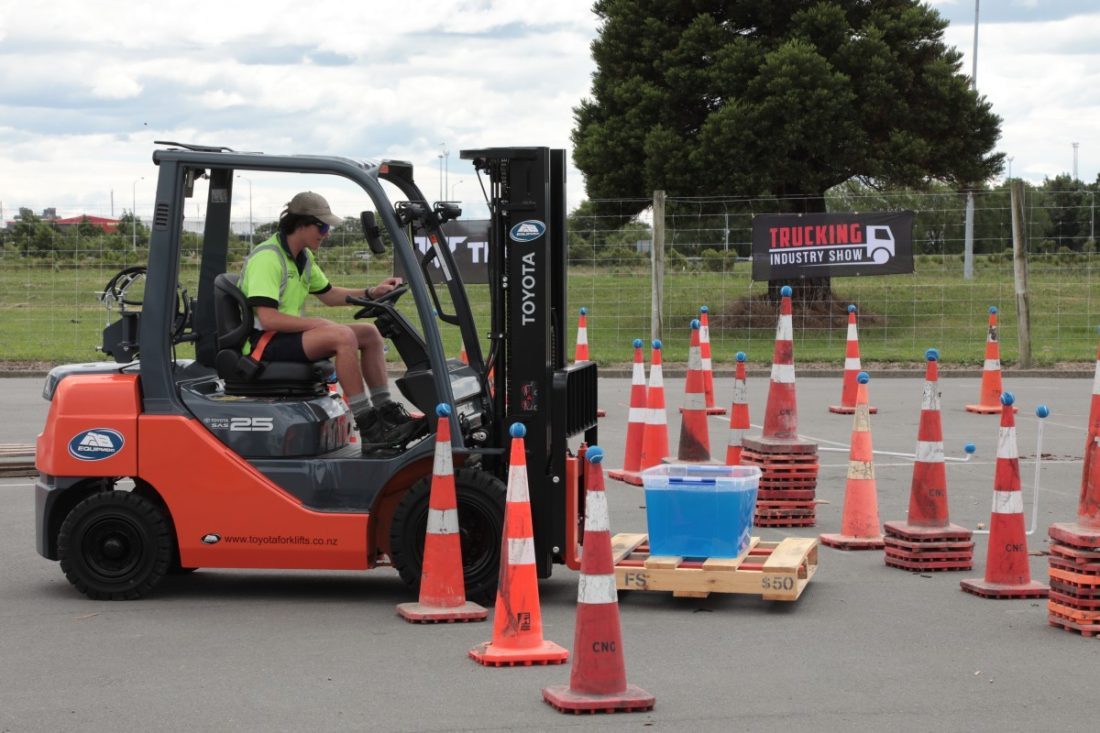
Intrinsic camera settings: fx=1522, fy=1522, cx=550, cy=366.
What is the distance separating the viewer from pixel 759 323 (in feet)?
91.5

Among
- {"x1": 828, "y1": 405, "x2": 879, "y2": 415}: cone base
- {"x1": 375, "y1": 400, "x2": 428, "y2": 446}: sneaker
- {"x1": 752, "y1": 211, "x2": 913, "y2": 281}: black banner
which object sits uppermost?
{"x1": 752, "y1": 211, "x2": 913, "y2": 281}: black banner

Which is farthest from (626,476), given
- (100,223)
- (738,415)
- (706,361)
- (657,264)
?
(100,223)

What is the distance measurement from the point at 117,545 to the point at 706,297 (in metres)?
20.5

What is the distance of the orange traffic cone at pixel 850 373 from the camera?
645 inches

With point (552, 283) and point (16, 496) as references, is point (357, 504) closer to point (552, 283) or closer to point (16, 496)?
point (552, 283)

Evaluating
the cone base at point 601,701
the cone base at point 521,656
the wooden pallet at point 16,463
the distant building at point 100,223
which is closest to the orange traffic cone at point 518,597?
the cone base at point 521,656

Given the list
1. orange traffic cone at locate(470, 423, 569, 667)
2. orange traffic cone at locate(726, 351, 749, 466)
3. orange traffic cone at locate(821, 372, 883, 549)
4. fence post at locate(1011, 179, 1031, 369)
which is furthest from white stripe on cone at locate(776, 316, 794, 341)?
fence post at locate(1011, 179, 1031, 369)

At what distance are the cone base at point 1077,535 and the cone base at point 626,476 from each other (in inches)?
200

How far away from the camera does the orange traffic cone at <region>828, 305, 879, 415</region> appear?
53.8 feet

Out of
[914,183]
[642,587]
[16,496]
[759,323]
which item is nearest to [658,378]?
[642,587]

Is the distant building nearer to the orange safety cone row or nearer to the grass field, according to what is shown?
the grass field

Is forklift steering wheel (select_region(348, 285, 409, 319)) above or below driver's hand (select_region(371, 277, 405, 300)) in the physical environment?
below

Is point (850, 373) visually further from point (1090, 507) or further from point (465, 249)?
point (1090, 507)

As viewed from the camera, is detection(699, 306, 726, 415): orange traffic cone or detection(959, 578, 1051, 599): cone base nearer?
detection(959, 578, 1051, 599): cone base
